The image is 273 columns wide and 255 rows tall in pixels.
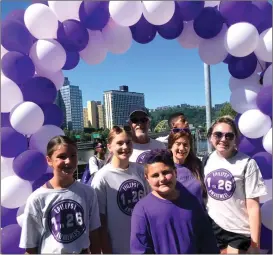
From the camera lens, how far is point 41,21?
9.40 ft

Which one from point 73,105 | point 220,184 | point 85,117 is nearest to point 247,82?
point 220,184

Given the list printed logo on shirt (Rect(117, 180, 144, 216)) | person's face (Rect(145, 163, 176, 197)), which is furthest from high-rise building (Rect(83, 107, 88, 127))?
person's face (Rect(145, 163, 176, 197))

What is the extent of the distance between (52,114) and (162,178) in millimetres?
1703

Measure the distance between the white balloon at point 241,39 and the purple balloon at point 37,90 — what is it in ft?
5.62

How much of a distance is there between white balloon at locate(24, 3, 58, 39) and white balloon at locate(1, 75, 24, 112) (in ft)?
1.67

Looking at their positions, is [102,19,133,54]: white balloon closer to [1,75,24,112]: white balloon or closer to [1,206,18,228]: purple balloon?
[1,75,24,112]: white balloon

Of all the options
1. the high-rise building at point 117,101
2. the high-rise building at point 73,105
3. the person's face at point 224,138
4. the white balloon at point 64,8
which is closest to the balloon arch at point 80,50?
the white balloon at point 64,8

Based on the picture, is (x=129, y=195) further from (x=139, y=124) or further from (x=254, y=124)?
(x=254, y=124)

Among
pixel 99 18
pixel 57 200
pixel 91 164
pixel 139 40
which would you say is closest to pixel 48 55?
pixel 99 18

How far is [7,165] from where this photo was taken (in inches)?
118

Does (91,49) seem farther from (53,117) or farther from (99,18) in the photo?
(53,117)

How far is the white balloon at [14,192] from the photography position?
2.80 metres

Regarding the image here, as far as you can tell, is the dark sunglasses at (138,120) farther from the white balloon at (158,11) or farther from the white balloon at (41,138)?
the white balloon at (158,11)

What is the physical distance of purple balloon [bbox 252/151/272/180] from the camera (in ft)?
9.47
